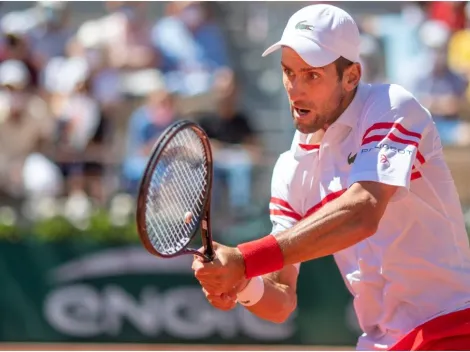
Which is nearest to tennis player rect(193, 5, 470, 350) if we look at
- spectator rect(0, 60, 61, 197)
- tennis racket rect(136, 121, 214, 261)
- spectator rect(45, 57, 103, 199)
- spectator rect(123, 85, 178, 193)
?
tennis racket rect(136, 121, 214, 261)

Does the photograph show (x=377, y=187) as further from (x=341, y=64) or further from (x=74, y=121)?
(x=74, y=121)

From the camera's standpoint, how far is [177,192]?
3.72m

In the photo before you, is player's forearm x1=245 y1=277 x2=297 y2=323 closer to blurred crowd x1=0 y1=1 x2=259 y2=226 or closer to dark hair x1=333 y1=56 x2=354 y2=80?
dark hair x1=333 y1=56 x2=354 y2=80

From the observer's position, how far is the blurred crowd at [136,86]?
9.45 metres

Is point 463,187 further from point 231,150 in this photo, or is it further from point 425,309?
point 425,309

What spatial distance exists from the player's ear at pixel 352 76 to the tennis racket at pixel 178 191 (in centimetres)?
58

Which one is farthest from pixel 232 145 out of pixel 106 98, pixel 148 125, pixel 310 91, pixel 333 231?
pixel 333 231

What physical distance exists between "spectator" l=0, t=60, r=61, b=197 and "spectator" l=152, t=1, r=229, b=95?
1478 mm

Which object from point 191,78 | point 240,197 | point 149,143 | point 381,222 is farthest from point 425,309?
point 191,78

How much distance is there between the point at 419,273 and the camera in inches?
147

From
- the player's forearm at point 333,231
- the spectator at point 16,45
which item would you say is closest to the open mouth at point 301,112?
the player's forearm at point 333,231

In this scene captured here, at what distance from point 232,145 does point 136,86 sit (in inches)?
68.2

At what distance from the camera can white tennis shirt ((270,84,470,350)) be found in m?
3.58

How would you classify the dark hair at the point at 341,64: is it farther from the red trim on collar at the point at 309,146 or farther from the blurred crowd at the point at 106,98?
the blurred crowd at the point at 106,98
